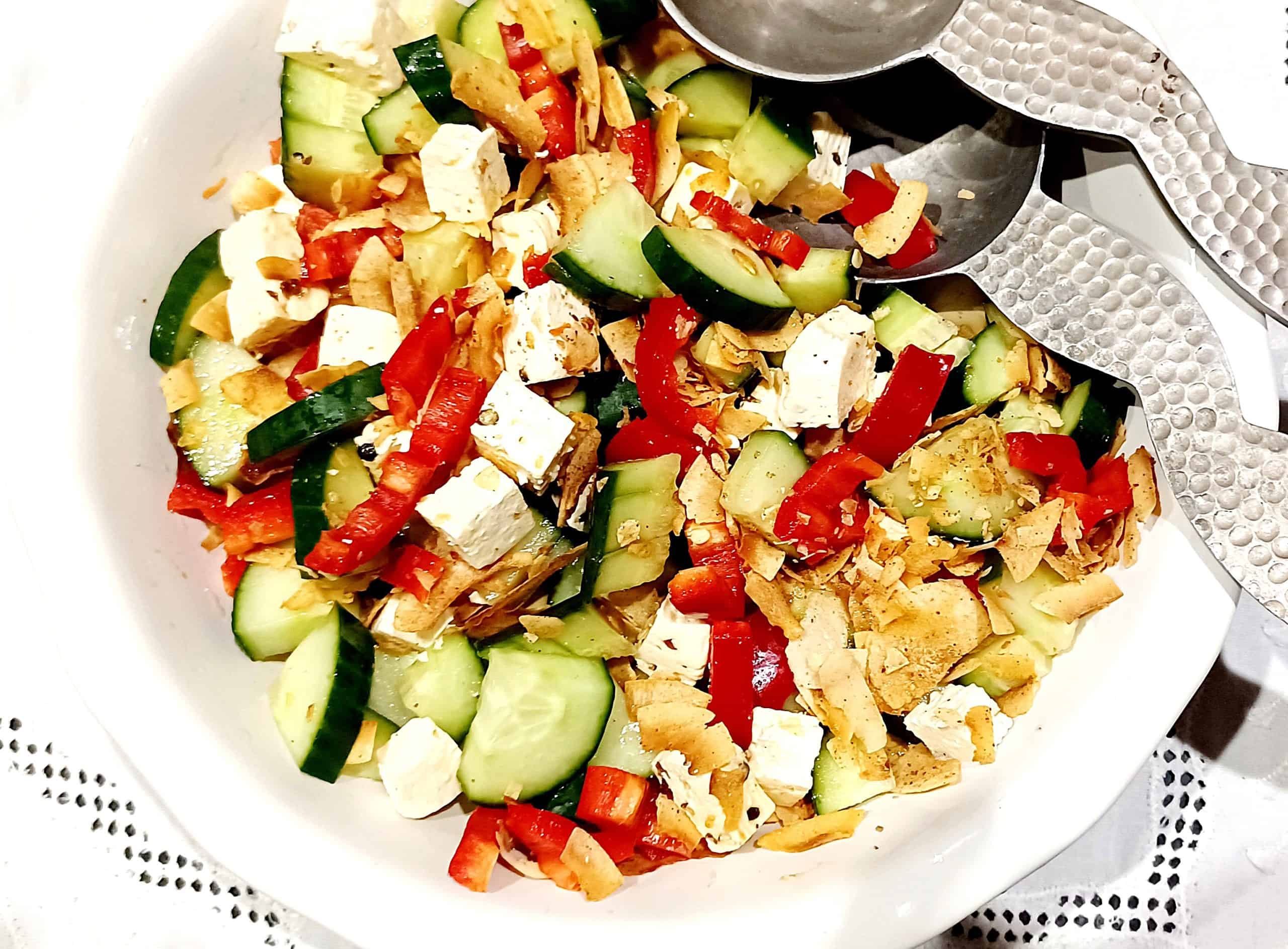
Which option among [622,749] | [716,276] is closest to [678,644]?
[622,749]

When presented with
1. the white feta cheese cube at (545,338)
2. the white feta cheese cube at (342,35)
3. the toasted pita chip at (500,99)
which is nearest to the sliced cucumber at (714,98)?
the toasted pita chip at (500,99)

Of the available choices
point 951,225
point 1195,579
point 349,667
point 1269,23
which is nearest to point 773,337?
point 951,225

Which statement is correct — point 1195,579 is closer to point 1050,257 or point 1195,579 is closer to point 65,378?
point 1050,257

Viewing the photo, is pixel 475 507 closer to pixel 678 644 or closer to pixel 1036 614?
pixel 678 644

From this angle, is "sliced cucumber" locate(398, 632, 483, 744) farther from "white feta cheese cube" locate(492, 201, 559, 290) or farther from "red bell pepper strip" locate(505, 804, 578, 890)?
"white feta cheese cube" locate(492, 201, 559, 290)

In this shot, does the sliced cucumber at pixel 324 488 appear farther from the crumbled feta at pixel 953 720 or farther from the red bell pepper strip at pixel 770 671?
the crumbled feta at pixel 953 720

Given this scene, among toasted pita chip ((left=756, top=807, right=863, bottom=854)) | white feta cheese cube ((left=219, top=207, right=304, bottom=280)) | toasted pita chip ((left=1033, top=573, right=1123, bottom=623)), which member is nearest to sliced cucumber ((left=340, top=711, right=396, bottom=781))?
toasted pita chip ((left=756, top=807, right=863, bottom=854))
